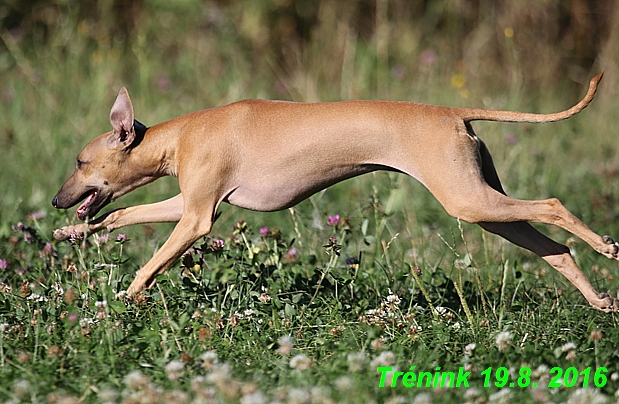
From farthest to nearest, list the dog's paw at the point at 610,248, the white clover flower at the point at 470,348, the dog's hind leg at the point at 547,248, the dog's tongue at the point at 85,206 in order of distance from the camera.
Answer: the dog's tongue at the point at 85,206
the dog's hind leg at the point at 547,248
the dog's paw at the point at 610,248
the white clover flower at the point at 470,348

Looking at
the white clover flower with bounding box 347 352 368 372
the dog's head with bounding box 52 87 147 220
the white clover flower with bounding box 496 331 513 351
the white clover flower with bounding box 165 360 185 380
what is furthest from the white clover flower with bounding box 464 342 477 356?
the dog's head with bounding box 52 87 147 220

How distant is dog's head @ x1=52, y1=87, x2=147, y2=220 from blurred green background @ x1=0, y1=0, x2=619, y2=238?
6.89 feet

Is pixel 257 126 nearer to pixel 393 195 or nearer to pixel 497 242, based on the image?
pixel 393 195

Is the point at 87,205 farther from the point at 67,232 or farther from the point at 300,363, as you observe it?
the point at 300,363

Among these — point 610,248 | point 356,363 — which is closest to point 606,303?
point 610,248

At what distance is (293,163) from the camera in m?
4.36

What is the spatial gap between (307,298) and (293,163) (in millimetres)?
754

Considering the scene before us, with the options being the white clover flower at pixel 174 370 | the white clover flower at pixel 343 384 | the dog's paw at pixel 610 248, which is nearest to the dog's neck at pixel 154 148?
the white clover flower at pixel 174 370

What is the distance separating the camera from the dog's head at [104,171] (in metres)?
4.53

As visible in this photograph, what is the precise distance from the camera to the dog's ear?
439cm

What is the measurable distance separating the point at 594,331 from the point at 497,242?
2.27 metres

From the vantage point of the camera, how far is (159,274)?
4.23 m

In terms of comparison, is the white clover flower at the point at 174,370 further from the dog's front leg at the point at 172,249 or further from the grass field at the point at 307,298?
the dog's front leg at the point at 172,249

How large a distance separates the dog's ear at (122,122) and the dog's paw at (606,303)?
2683 mm
